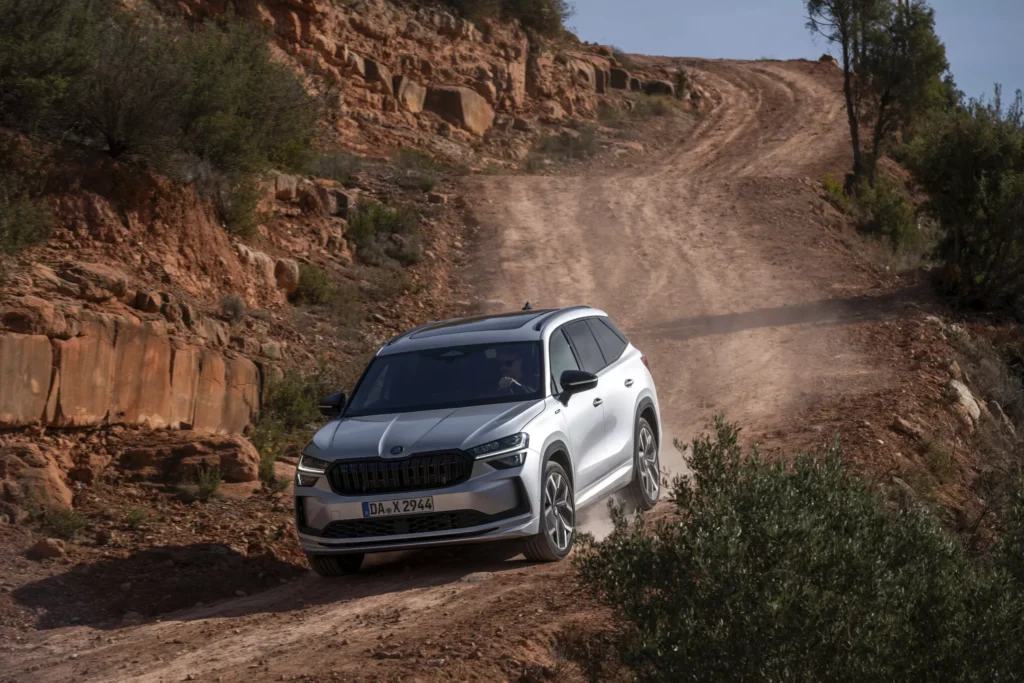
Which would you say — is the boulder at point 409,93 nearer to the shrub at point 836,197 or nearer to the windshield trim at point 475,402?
the shrub at point 836,197

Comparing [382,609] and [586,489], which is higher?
[586,489]

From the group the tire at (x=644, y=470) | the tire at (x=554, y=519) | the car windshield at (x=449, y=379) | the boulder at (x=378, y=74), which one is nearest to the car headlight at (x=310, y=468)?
the car windshield at (x=449, y=379)

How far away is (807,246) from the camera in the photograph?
82.1ft

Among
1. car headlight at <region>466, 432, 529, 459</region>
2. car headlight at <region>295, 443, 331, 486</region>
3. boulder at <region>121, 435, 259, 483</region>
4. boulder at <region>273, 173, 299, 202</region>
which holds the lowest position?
boulder at <region>121, 435, 259, 483</region>

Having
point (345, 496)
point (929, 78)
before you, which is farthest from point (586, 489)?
point (929, 78)

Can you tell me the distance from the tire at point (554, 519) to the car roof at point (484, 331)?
4.23 feet

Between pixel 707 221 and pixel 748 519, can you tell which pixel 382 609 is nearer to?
pixel 748 519

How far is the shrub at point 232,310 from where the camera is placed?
15547 millimetres

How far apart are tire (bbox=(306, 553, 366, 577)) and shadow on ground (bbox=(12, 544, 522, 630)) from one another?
77mm

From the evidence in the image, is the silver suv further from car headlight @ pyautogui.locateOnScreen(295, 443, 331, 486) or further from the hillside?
the hillside

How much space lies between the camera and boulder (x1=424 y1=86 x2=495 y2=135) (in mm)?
35281

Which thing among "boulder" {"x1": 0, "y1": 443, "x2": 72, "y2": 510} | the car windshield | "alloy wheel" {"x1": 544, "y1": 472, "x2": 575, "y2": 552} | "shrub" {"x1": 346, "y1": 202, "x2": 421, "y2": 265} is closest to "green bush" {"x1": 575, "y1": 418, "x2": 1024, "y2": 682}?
"alloy wheel" {"x1": 544, "y1": 472, "x2": 575, "y2": 552}

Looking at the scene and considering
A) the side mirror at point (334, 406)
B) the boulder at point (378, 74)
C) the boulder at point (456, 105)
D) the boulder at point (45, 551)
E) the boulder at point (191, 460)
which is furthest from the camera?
the boulder at point (456, 105)

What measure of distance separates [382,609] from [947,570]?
11.8 ft
